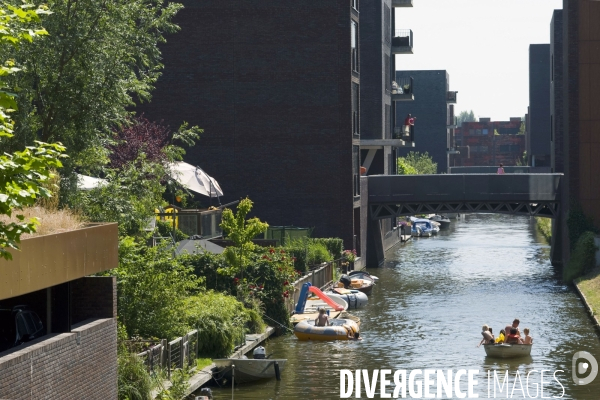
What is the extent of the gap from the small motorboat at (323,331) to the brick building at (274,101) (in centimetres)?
2161

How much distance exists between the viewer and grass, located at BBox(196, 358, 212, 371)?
27881 mm

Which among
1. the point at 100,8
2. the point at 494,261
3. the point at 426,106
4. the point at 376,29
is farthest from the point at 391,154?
the point at 100,8

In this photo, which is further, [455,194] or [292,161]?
[455,194]

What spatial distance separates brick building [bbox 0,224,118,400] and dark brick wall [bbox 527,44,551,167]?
4513 inches

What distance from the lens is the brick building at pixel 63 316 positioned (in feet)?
56.3

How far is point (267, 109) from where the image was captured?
58531mm

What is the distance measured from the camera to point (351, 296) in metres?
46.0

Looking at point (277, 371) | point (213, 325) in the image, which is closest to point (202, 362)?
point (213, 325)

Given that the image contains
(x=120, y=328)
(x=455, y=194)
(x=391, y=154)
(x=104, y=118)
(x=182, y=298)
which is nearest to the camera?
(x=120, y=328)

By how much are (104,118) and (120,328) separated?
5587 millimetres

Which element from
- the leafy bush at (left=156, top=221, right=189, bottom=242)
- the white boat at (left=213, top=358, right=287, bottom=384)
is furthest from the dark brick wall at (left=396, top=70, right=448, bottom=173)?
the white boat at (left=213, top=358, right=287, bottom=384)

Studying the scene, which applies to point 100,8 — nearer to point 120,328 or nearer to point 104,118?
point 104,118

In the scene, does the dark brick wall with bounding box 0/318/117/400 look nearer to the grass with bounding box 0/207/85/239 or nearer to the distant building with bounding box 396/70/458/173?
the grass with bounding box 0/207/85/239

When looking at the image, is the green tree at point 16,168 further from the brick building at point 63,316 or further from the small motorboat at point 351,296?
the small motorboat at point 351,296
